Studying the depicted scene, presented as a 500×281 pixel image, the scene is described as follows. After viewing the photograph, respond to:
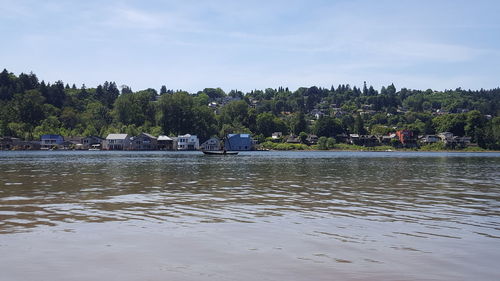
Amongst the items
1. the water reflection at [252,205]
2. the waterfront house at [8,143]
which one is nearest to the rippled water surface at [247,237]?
the water reflection at [252,205]

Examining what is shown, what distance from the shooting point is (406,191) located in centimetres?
2948

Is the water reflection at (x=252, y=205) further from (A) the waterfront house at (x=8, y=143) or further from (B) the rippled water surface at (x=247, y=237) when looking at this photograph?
(A) the waterfront house at (x=8, y=143)

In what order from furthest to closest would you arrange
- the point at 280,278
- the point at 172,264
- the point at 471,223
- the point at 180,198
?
the point at 180,198 → the point at 471,223 → the point at 172,264 → the point at 280,278

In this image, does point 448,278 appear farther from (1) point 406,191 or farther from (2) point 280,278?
(1) point 406,191

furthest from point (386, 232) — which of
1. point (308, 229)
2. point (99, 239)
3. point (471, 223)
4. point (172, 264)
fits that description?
point (99, 239)

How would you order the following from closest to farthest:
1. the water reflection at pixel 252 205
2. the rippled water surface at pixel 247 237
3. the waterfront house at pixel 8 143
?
the rippled water surface at pixel 247 237, the water reflection at pixel 252 205, the waterfront house at pixel 8 143

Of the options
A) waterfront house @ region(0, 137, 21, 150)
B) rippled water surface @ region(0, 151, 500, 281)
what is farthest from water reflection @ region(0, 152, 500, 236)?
waterfront house @ region(0, 137, 21, 150)

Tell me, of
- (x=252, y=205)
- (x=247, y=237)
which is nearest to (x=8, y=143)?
(x=252, y=205)

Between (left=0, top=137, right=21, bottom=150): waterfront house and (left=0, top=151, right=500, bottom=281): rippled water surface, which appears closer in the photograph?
(left=0, top=151, right=500, bottom=281): rippled water surface

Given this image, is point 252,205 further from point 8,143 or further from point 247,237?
point 8,143

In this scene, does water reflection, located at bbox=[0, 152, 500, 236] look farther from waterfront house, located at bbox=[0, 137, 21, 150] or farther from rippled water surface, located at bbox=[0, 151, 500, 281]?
waterfront house, located at bbox=[0, 137, 21, 150]

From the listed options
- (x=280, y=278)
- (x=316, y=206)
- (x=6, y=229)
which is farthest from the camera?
(x=316, y=206)

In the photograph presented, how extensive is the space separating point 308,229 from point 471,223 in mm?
6304

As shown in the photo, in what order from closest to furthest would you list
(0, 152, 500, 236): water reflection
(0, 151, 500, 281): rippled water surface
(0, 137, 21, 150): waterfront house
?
(0, 151, 500, 281): rippled water surface
(0, 152, 500, 236): water reflection
(0, 137, 21, 150): waterfront house
